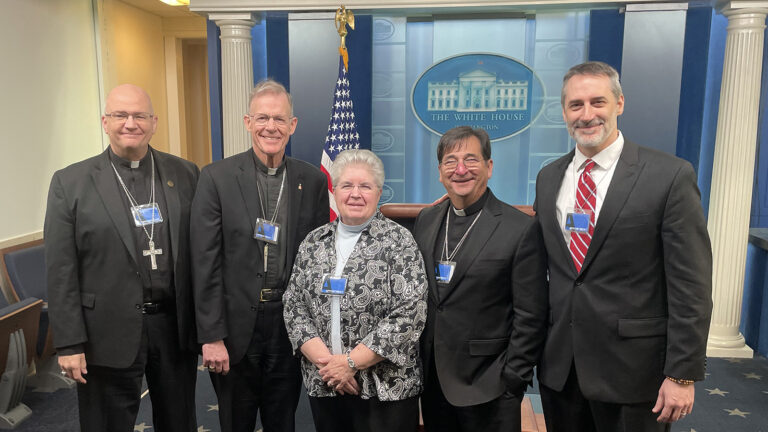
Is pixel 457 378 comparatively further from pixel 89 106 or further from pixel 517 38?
pixel 89 106

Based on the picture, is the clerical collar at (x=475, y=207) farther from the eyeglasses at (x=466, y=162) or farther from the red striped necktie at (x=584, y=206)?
the red striped necktie at (x=584, y=206)

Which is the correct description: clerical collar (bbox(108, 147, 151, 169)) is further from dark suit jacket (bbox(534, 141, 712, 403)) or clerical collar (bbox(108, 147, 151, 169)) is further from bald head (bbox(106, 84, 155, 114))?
dark suit jacket (bbox(534, 141, 712, 403))

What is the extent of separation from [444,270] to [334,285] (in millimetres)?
402

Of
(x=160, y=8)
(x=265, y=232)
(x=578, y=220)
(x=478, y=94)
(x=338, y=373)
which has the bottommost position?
(x=338, y=373)

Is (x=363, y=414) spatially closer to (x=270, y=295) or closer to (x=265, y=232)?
(x=270, y=295)

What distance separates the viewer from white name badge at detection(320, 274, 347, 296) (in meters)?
1.93

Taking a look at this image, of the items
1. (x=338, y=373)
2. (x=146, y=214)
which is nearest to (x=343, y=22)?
(x=146, y=214)

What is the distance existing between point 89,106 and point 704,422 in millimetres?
5751

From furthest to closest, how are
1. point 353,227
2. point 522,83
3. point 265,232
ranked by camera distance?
point 522,83 → point 265,232 → point 353,227

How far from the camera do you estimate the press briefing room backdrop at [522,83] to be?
4320 millimetres

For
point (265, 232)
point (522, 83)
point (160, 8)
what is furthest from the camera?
point (160, 8)

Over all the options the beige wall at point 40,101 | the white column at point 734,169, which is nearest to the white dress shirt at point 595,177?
the white column at point 734,169

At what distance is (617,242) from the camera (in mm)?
1784

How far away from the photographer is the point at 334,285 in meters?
1.94
